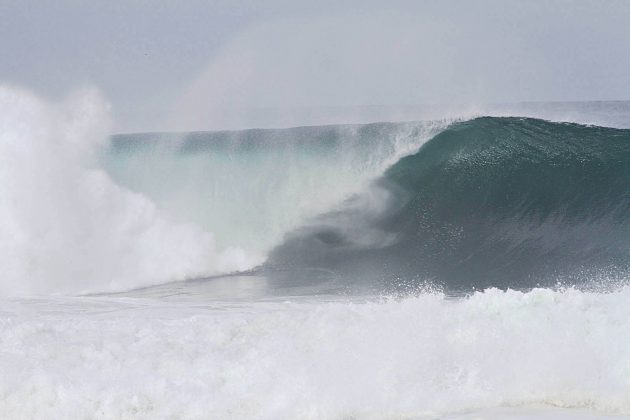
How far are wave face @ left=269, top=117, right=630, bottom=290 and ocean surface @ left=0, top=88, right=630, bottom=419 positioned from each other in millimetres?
49

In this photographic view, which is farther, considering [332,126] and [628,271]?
[332,126]

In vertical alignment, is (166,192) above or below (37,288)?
above

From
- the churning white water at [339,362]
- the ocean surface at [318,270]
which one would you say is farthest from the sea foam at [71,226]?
the churning white water at [339,362]

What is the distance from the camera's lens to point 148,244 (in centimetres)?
1320

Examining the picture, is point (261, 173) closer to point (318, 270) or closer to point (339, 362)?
point (318, 270)

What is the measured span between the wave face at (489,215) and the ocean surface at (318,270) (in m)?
0.05

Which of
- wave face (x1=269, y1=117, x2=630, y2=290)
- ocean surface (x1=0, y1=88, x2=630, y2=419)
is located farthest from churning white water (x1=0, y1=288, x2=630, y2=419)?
wave face (x1=269, y1=117, x2=630, y2=290)

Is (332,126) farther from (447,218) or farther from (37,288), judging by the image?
(37,288)

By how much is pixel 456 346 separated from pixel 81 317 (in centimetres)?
413

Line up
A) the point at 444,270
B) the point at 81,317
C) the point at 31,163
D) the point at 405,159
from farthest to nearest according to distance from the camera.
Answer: the point at 405,159, the point at 31,163, the point at 444,270, the point at 81,317

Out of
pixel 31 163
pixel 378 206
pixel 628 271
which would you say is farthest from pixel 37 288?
pixel 628 271

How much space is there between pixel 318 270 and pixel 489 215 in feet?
11.2

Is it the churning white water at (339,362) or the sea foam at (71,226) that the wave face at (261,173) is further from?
the churning white water at (339,362)

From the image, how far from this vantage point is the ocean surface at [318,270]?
5.78 meters
